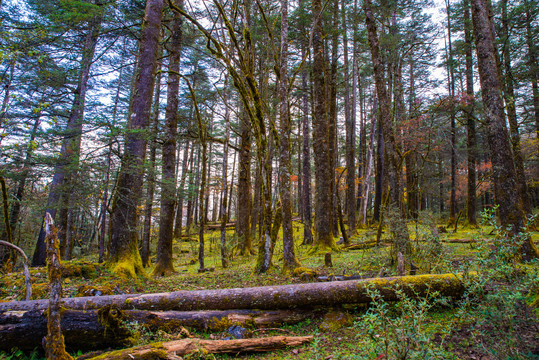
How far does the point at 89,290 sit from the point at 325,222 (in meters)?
7.55

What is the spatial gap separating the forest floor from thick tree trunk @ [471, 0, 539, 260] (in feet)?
3.36

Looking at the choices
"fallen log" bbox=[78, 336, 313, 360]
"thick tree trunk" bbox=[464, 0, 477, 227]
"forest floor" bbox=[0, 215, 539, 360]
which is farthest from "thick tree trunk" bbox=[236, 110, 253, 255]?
"thick tree trunk" bbox=[464, 0, 477, 227]

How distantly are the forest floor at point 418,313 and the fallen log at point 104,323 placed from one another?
150 millimetres

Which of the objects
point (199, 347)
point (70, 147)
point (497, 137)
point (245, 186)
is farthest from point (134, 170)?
point (497, 137)

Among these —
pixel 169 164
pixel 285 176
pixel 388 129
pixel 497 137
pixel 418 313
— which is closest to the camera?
pixel 418 313

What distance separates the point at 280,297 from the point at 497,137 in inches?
225

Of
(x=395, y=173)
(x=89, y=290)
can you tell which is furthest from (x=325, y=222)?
(x=89, y=290)

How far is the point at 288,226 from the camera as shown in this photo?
258 inches

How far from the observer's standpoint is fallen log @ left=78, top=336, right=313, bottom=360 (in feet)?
9.46

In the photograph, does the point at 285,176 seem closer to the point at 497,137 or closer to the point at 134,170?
the point at 134,170

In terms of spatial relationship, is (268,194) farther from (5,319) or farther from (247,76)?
(5,319)

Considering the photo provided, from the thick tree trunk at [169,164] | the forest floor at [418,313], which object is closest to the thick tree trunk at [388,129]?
the forest floor at [418,313]

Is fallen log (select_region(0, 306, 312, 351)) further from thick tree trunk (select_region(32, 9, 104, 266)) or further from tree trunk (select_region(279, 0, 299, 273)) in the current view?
thick tree trunk (select_region(32, 9, 104, 266))

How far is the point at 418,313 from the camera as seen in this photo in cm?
250
